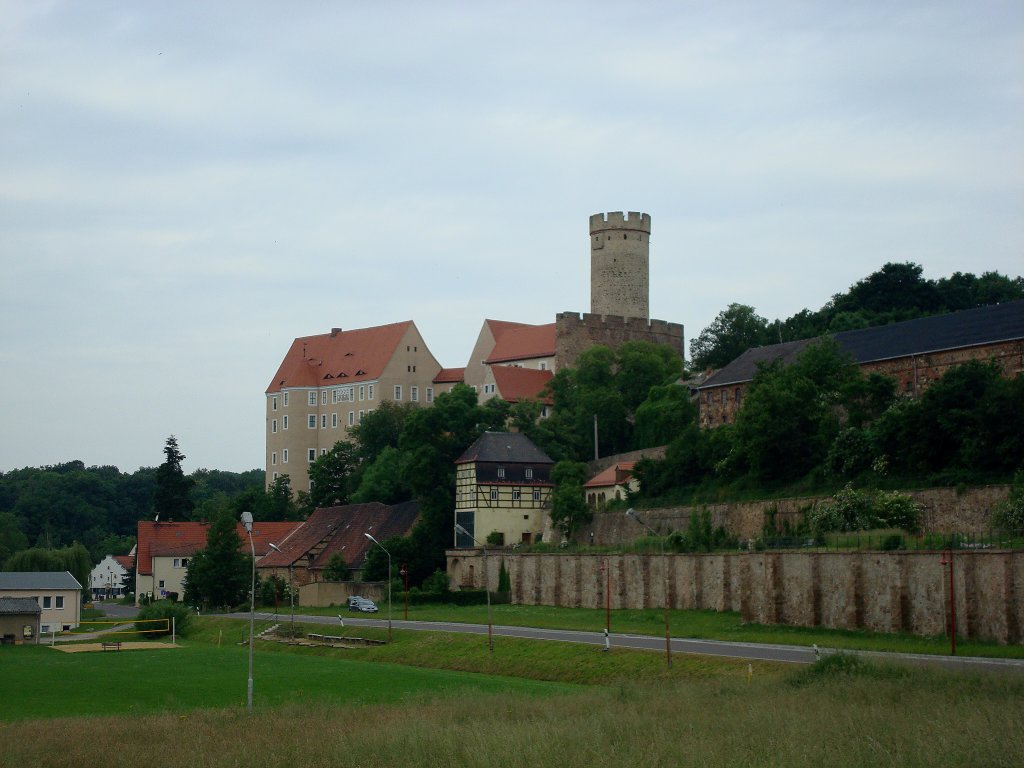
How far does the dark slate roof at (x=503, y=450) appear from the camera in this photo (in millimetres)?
79125

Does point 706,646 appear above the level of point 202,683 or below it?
above

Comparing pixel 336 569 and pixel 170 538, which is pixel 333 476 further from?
pixel 336 569

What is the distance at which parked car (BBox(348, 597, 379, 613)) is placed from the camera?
71.6 m

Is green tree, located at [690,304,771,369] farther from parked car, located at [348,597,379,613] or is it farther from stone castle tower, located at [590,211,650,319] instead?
parked car, located at [348,597,379,613]

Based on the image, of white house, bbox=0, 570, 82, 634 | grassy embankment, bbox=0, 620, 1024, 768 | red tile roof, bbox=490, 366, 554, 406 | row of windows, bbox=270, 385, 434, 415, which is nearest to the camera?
grassy embankment, bbox=0, 620, 1024, 768

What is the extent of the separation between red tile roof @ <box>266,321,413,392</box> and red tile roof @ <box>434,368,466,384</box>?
514 cm

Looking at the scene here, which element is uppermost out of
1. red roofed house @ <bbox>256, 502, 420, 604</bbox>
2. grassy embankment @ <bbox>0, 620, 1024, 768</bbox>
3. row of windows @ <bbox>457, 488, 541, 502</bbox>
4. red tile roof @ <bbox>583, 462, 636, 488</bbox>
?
red tile roof @ <bbox>583, 462, 636, 488</bbox>

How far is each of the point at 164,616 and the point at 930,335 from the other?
40006mm

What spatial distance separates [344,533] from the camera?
87188mm

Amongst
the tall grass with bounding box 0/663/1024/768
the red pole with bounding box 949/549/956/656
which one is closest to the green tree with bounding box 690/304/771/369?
the red pole with bounding box 949/549/956/656

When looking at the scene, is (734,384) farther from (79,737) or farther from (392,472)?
(79,737)

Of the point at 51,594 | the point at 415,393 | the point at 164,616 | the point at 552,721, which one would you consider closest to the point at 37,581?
the point at 51,594

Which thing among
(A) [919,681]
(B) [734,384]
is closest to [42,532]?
(B) [734,384]

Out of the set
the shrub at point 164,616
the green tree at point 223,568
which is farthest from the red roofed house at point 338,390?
the shrub at point 164,616
